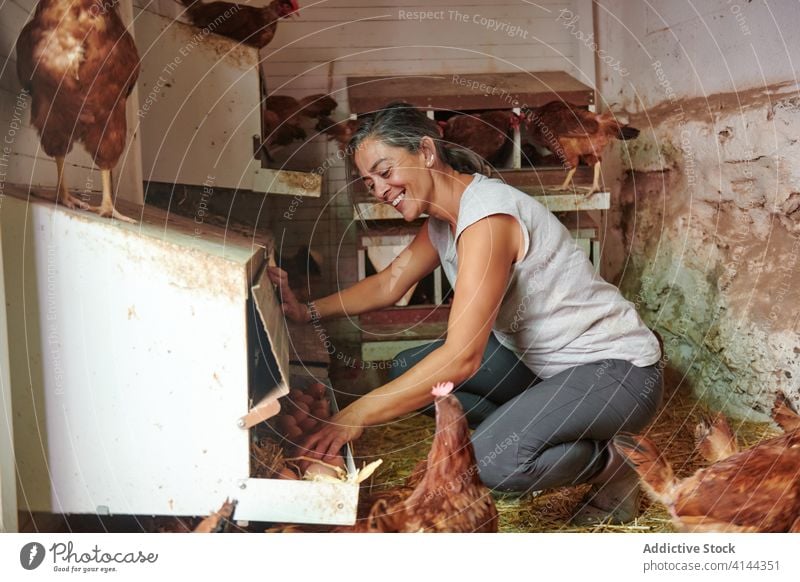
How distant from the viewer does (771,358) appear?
5.24ft

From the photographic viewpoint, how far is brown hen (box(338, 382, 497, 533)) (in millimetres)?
1346

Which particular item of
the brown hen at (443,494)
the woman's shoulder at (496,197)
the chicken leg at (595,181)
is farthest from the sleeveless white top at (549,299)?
the brown hen at (443,494)

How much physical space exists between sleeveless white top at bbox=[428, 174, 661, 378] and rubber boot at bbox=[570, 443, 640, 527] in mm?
213

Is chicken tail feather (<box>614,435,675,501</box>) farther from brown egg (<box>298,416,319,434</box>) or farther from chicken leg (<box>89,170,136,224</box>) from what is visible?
chicken leg (<box>89,170,136,224</box>)

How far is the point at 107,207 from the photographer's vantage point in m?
1.28

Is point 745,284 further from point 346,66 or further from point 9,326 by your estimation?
point 9,326

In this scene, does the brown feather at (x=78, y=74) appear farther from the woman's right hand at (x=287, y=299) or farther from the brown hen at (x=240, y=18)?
the woman's right hand at (x=287, y=299)

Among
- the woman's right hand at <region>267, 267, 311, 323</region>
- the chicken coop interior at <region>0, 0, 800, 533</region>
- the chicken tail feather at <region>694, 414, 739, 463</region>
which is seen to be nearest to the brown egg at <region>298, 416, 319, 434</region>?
the chicken coop interior at <region>0, 0, 800, 533</region>

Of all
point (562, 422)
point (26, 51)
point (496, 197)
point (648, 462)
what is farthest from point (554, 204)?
point (26, 51)

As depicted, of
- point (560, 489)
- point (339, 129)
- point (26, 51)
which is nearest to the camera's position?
point (26, 51)

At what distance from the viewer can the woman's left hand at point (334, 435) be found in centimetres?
133

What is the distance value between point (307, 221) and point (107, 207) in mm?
327

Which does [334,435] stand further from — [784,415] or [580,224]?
[784,415]
